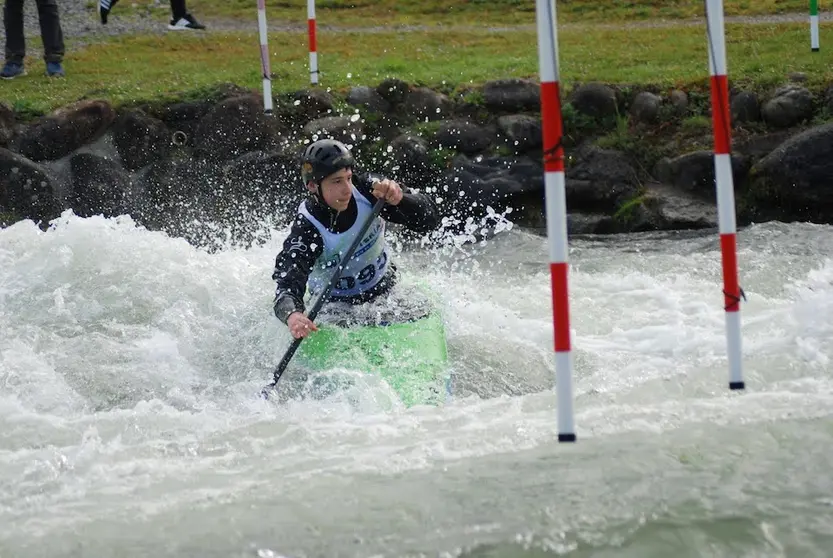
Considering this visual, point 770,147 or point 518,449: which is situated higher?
point 770,147

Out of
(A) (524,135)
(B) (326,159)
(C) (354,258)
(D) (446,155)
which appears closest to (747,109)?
(A) (524,135)

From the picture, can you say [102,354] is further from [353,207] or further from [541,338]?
[541,338]

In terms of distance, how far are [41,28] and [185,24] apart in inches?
114

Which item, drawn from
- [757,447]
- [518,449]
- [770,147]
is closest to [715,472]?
[757,447]

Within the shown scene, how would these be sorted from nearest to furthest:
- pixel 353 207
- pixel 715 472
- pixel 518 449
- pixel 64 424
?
pixel 715 472
pixel 518 449
pixel 64 424
pixel 353 207

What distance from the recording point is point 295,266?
6.12 metres

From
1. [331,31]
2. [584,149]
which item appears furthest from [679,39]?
[331,31]

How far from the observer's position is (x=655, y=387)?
18.3ft

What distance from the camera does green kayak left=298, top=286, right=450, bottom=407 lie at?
580 cm

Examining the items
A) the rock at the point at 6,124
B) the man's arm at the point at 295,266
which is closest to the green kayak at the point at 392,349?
the man's arm at the point at 295,266

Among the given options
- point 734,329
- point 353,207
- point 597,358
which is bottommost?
point 597,358

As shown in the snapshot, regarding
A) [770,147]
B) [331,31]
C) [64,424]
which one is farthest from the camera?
[331,31]

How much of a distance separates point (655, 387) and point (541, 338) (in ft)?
5.02

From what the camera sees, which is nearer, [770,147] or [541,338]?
[541,338]
